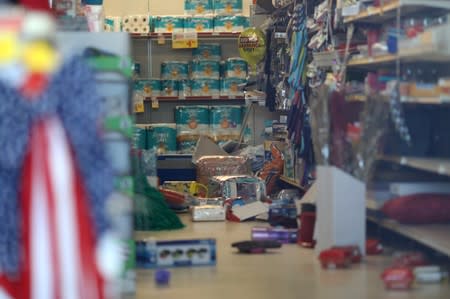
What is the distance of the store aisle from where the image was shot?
3.51 meters

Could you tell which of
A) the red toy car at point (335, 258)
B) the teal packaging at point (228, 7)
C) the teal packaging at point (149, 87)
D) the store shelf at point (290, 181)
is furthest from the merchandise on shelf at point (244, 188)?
the teal packaging at point (228, 7)

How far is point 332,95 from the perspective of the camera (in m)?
4.29

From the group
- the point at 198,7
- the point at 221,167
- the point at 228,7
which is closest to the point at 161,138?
the point at 198,7

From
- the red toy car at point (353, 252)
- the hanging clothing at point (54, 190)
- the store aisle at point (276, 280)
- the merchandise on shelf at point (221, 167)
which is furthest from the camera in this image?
the merchandise on shelf at point (221, 167)

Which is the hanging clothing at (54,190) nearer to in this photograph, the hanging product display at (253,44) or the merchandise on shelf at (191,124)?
the hanging product display at (253,44)

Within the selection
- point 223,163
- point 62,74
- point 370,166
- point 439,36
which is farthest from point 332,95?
point 223,163

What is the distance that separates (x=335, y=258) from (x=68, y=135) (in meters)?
2.10

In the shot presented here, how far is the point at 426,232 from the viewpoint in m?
4.12

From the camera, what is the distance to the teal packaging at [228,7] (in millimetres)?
9555

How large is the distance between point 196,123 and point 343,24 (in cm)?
438

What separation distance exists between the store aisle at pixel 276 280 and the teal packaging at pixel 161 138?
4.80 m

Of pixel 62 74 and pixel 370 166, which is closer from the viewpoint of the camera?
pixel 62 74

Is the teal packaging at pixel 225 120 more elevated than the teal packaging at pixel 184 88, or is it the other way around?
the teal packaging at pixel 184 88

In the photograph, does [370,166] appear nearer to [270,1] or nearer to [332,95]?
[332,95]
